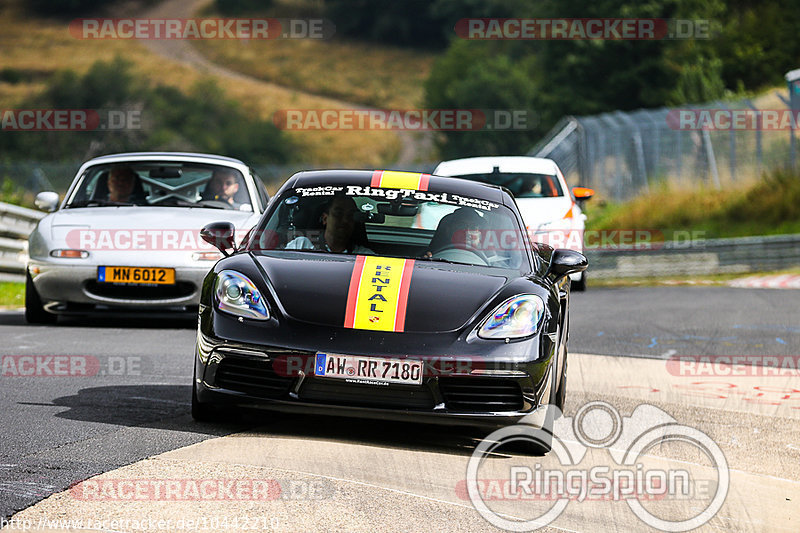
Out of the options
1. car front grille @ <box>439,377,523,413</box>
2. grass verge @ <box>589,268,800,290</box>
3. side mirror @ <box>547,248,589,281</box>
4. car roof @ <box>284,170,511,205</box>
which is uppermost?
car roof @ <box>284,170,511,205</box>

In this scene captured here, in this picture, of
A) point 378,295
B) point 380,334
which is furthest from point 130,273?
point 380,334

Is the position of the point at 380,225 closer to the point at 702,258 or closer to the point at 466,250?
the point at 466,250

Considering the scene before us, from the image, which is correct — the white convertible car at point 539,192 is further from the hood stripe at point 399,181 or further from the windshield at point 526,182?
the hood stripe at point 399,181

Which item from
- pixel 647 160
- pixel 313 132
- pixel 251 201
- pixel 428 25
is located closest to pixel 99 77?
pixel 313 132

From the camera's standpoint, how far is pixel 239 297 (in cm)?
606

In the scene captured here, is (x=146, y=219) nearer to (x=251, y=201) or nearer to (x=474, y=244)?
(x=251, y=201)

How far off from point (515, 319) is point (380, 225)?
4.96ft

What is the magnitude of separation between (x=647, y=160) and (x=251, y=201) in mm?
19645

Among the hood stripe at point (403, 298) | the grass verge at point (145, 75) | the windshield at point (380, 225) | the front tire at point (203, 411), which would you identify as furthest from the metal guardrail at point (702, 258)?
the grass verge at point (145, 75)

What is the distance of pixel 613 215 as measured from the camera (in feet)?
94.7

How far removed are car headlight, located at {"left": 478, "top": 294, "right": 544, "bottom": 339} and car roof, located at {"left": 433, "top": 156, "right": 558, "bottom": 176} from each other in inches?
380

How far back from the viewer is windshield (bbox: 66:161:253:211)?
37.7ft

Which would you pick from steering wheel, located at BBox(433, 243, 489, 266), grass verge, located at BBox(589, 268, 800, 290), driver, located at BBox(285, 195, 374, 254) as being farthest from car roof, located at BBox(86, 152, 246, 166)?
grass verge, located at BBox(589, 268, 800, 290)

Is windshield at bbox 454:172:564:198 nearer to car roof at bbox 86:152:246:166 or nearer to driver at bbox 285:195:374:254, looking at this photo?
car roof at bbox 86:152:246:166
